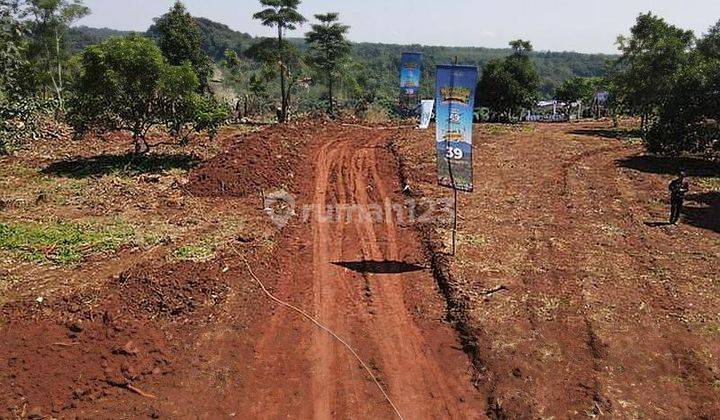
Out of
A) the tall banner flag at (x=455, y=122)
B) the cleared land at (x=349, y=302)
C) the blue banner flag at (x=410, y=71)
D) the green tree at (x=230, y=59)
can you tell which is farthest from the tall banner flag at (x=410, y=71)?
the tall banner flag at (x=455, y=122)

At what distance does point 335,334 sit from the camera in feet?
29.0

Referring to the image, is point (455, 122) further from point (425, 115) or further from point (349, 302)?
point (425, 115)

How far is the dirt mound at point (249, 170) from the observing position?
52.3ft

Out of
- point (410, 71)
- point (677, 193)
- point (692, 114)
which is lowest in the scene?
point (677, 193)

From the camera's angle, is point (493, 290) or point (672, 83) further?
point (672, 83)

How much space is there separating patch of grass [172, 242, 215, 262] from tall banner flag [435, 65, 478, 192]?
4961mm

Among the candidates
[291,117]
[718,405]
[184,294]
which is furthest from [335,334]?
[291,117]

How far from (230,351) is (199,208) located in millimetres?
6854

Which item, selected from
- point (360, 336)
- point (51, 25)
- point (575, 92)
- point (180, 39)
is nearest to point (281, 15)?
point (180, 39)

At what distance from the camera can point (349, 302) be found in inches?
388

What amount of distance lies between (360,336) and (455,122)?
4.35 metres

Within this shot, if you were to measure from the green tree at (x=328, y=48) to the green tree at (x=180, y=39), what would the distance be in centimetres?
681

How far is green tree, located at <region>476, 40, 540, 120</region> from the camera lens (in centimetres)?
3381

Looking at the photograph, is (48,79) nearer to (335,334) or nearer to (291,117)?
(291,117)
